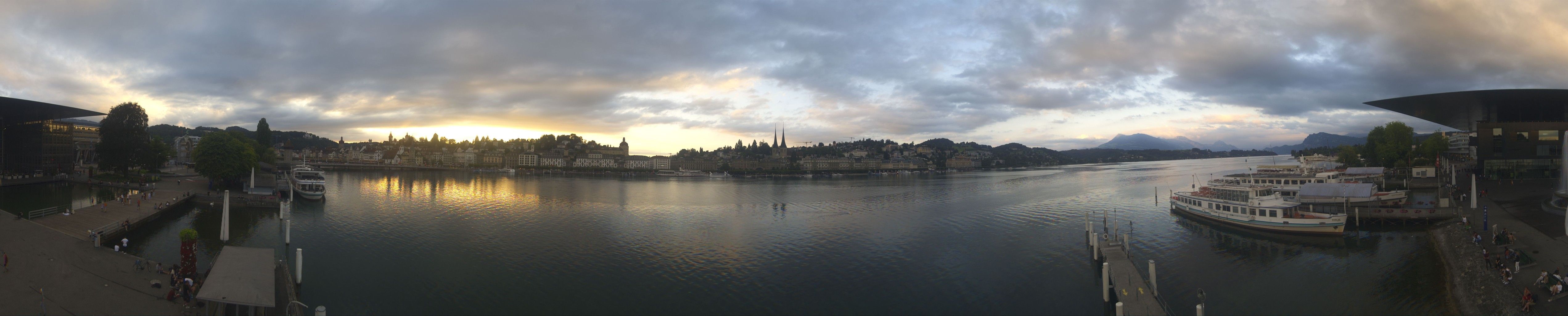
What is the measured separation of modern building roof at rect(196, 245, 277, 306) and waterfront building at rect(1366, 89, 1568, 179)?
2302 inches

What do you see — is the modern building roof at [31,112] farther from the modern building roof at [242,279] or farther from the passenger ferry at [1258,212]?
the passenger ferry at [1258,212]

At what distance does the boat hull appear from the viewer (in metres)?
23.5

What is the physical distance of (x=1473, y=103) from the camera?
3656cm

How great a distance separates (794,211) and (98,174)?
60817mm

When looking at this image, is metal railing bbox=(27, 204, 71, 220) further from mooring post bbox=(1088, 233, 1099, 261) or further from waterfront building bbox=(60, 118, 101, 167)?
waterfront building bbox=(60, 118, 101, 167)

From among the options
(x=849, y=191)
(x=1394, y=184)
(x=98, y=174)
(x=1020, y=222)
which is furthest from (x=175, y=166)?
(x=1394, y=184)

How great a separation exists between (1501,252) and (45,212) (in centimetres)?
5577

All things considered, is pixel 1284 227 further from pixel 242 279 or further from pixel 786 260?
pixel 242 279

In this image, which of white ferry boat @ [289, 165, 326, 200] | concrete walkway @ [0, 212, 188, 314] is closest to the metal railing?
concrete walkway @ [0, 212, 188, 314]

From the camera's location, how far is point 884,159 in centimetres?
16975

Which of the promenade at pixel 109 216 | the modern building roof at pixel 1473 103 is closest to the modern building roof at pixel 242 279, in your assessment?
the promenade at pixel 109 216

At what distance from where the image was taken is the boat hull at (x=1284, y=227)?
77.2 ft

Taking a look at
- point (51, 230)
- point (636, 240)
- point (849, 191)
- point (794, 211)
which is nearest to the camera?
point (51, 230)

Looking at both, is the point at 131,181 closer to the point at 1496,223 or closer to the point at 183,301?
the point at 183,301
